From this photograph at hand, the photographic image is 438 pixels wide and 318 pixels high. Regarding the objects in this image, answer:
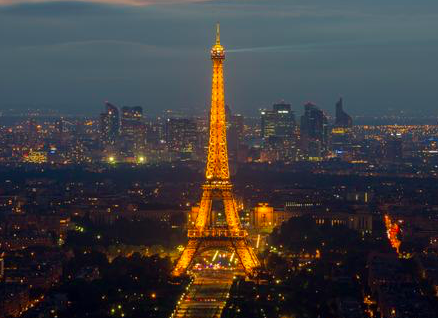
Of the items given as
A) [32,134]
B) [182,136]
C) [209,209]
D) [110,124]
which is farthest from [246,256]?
[32,134]

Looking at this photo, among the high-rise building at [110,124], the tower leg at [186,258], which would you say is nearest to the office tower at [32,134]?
the high-rise building at [110,124]

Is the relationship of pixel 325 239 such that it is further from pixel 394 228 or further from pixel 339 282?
pixel 339 282

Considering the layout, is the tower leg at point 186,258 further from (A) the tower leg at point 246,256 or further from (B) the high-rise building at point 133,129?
(B) the high-rise building at point 133,129

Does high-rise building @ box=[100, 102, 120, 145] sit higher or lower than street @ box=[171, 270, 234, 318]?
higher

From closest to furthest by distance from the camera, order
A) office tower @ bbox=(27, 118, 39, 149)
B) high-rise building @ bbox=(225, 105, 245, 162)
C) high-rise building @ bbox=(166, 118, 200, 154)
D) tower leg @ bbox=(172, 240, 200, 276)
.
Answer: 1. tower leg @ bbox=(172, 240, 200, 276)
2. high-rise building @ bbox=(225, 105, 245, 162)
3. high-rise building @ bbox=(166, 118, 200, 154)
4. office tower @ bbox=(27, 118, 39, 149)

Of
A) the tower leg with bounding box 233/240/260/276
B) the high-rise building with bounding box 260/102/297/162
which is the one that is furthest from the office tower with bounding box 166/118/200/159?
the tower leg with bounding box 233/240/260/276

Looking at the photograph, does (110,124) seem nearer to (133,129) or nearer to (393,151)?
(133,129)

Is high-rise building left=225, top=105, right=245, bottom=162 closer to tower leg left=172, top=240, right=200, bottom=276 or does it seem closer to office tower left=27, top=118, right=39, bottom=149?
office tower left=27, top=118, right=39, bottom=149
